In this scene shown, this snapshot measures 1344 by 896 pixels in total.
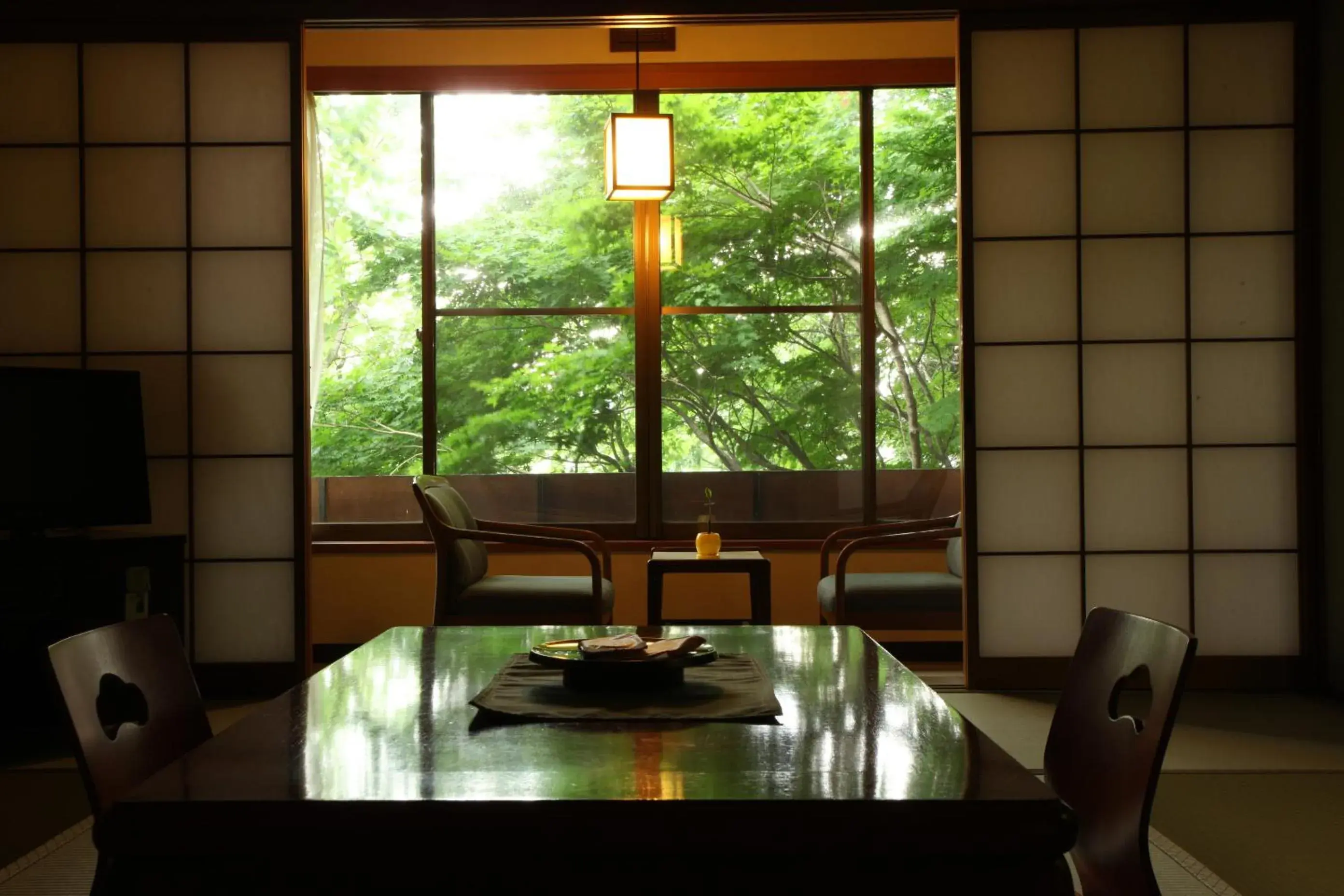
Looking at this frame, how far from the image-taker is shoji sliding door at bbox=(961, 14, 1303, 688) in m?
3.74

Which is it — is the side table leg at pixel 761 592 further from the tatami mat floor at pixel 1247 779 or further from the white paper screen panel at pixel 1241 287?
the white paper screen panel at pixel 1241 287

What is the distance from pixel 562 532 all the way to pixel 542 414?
3.22 feet

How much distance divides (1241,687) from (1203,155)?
6.04 feet

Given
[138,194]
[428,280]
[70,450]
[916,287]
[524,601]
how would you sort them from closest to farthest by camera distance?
1. [70,450]
2. [524,601]
3. [138,194]
4. [428,280]
5. [916,287]

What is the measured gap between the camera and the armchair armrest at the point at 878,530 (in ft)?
13.4

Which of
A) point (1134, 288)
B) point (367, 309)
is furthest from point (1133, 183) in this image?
point (367, 309)

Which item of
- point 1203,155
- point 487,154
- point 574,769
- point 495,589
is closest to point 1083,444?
point 1203,155

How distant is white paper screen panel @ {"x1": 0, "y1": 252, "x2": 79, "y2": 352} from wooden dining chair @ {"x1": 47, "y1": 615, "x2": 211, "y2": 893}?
112 inches

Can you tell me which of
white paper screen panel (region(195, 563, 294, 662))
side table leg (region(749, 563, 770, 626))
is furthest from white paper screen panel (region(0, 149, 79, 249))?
side table leg (region(749, 563, 770, 626))

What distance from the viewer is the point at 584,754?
98cm

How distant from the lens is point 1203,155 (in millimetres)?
3764

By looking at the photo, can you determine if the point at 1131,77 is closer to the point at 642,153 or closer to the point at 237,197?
the point at 642,153

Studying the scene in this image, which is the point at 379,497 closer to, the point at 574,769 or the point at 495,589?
the point at 495,589

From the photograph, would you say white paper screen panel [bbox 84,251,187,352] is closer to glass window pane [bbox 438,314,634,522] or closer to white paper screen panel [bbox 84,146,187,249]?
white paper screen panel [bbox 84,146,187,249]
